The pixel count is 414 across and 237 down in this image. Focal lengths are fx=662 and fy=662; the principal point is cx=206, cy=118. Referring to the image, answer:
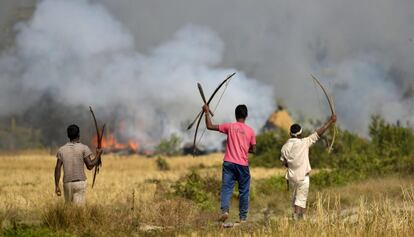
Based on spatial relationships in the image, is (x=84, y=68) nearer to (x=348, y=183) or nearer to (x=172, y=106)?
(x=172, y=106)

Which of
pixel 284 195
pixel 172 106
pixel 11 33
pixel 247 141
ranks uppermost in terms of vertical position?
pixel 11 33

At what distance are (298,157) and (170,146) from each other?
274ft

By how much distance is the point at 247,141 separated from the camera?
1108 centimetres

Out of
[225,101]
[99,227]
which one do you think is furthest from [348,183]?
[225,101]

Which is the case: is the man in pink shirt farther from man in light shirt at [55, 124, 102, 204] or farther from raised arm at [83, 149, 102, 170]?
man in light shirt at [55, 124, 102, 204]

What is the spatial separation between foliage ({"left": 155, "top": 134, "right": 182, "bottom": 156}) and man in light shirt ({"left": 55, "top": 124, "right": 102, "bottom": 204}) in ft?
253

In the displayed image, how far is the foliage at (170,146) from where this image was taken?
297ft

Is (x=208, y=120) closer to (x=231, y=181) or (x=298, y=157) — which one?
(x=231, y=181)

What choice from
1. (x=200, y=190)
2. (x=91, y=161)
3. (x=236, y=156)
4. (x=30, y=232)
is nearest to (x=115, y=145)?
(x=200, y=190)

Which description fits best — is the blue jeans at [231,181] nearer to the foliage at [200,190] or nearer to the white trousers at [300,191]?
the white trousers at [300,191]

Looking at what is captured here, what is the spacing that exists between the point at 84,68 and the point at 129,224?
277ft

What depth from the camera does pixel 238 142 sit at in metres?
11.0

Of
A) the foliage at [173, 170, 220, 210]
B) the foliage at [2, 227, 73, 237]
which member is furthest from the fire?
the foliage at [2, 227, 73, 237]

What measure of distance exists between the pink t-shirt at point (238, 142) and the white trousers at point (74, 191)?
2.47 metres
